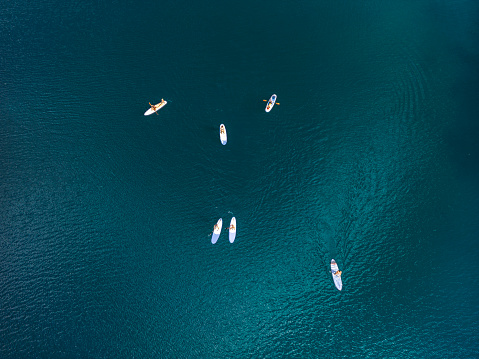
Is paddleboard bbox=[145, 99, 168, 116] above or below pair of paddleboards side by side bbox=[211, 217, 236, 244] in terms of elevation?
above

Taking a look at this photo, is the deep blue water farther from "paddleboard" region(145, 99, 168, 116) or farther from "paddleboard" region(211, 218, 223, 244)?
"paddleboard" region(145, 99, 168, 116)

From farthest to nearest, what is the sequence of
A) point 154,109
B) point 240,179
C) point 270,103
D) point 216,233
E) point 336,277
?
point 154,109 → point 270,103 → point 240,179 → point 216,233 → point 336,277

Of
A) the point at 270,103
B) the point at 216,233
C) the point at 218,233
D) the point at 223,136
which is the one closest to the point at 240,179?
the point at 223,136

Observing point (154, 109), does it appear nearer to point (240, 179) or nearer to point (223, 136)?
point (223, 136)

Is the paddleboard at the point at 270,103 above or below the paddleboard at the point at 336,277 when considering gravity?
above

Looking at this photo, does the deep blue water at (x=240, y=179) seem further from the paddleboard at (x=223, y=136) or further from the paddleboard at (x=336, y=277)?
the paddleboard at (x=223, y=136)

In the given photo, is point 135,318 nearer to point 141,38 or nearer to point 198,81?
point 198,81

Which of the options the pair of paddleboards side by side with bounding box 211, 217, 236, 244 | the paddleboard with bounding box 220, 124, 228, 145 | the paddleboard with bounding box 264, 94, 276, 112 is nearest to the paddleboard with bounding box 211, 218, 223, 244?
the pair of paddleboards side by side with bounding box 211, 217, 236, 244

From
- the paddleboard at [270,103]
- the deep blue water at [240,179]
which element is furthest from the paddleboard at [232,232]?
the paddleboard at [270,103]

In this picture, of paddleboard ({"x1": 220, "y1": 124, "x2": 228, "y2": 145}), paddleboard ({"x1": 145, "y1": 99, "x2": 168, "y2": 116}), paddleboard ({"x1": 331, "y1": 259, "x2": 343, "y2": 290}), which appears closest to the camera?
paddleboard ({"x1": 331, "y1": 259, "x2": 343, "y2": 290})
